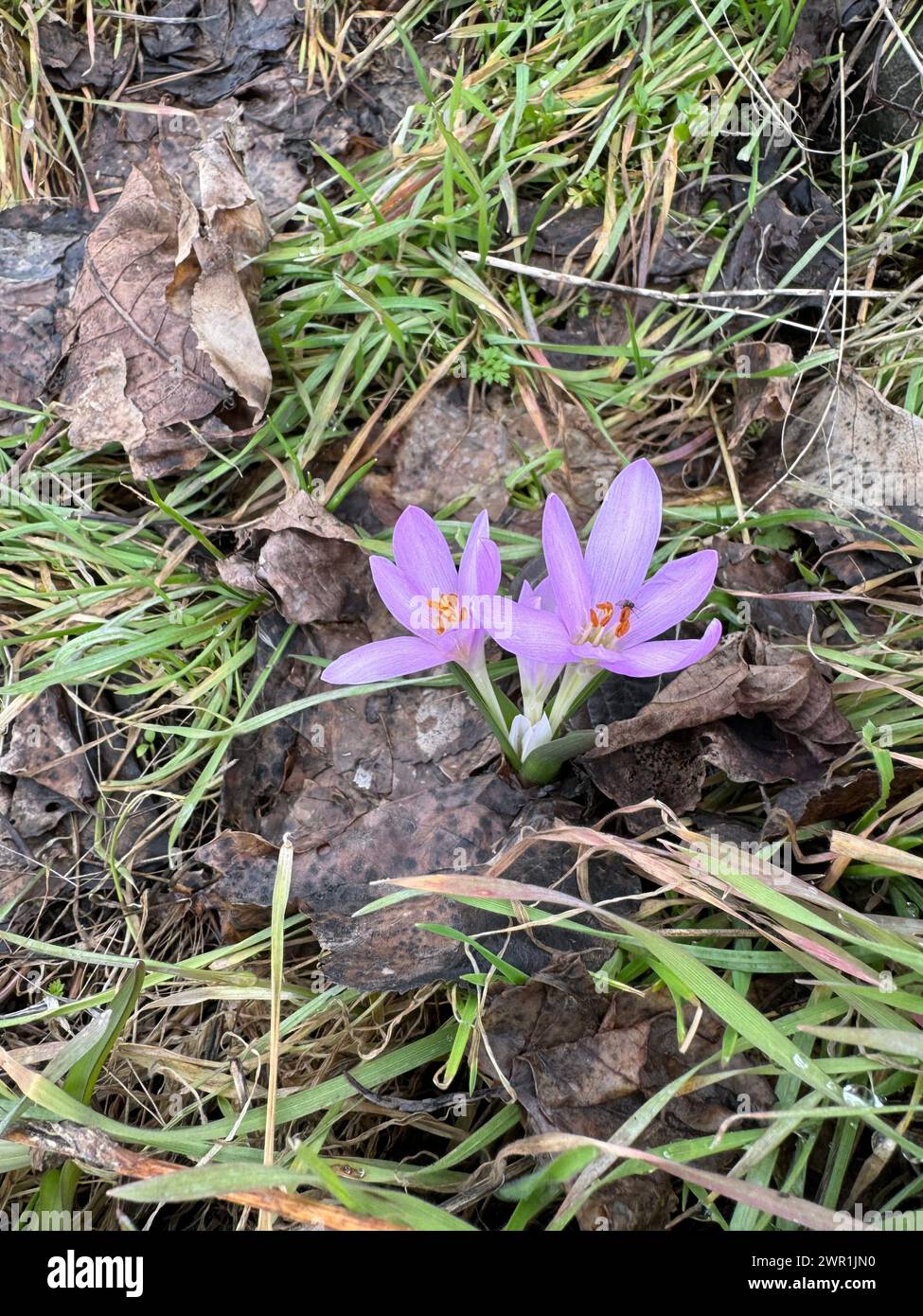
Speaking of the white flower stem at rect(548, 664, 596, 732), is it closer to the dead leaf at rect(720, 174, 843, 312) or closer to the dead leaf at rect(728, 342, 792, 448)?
the dead leaf at rect(728, 342, 792, 448)

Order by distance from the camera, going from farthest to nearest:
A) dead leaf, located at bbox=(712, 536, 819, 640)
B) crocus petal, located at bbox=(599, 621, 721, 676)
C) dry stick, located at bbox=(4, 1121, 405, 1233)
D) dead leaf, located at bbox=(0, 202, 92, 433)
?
dead leaf, located at bbox=(0, 202, 92, 433)
dead leaf, located at bbox=(712, 536, 819, 640)
crocus petal, located at bbox=(599, 621, 721, 676)
dry stick, located at bbox=(4, 1121, 405, 1233)

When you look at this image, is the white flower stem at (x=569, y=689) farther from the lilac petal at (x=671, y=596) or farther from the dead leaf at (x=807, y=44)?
the dead leaf at (x=807, y=44)

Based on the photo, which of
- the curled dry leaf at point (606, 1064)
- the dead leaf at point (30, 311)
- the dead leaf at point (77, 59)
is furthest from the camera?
the dead leaf at point (77, 59)

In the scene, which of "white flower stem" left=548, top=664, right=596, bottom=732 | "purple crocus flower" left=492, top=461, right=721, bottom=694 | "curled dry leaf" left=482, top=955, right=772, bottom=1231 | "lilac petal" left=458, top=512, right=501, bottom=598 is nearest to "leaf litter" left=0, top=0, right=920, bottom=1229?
"curled dry leaf" left=482, top=955, right=772, bottom=1231

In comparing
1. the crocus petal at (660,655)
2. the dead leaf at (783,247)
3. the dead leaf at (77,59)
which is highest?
the dead leaf at (77,59)

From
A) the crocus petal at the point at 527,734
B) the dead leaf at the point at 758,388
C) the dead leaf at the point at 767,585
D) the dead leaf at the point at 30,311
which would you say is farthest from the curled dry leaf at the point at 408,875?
the dead leaf at the point at 30,311
